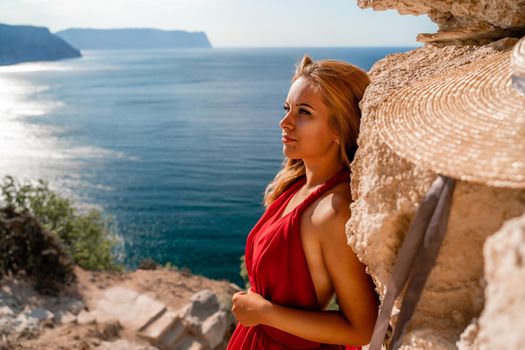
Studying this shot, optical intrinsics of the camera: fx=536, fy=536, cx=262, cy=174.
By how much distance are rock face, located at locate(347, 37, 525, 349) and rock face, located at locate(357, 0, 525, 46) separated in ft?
0.35

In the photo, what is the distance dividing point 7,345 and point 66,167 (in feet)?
130

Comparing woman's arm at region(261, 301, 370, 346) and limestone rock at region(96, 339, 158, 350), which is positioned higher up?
woman's arm at region(261, 301, 370, 346)

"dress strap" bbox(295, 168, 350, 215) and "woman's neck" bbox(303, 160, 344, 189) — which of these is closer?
"dress strap" bbox(295, 168, 350, 215)

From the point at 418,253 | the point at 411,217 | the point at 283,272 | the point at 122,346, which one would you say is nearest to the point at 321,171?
the point at 283,272

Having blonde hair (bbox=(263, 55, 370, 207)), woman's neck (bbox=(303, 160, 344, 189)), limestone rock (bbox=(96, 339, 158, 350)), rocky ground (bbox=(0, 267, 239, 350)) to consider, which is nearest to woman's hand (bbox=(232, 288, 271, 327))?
woman's neck (bbox=(303, 160, 344, 189))

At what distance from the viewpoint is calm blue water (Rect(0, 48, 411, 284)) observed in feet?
112

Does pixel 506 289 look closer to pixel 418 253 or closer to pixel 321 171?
pixel 418 253

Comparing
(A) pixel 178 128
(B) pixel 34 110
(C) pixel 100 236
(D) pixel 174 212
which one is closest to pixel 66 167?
(D) pixel 174 212

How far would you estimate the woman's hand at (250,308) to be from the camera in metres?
2.51

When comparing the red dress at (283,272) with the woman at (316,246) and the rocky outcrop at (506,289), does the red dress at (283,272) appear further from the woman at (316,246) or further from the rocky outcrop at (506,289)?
the rocky outcrop at (506,289)

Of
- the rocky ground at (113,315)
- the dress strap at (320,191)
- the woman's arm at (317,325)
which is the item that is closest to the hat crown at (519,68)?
the dress strap at (320,191)

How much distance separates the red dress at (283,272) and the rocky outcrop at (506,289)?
1.42m

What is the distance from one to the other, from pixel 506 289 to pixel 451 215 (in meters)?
0.68

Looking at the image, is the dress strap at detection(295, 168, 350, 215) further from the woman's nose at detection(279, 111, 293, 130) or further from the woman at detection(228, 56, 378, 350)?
the woman's nose at detection(279, 111, 293, 130)
